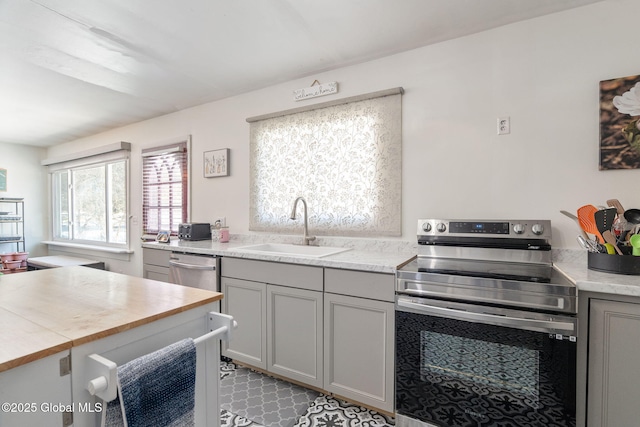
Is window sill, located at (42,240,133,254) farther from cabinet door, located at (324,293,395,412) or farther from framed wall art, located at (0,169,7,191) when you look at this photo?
cabinet door, located at (324,293,395,412)

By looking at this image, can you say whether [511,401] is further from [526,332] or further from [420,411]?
[420,411]

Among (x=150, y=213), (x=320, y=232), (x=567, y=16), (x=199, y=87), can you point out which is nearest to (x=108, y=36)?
(x=199, y=87)

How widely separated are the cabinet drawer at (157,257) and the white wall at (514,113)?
210 cm

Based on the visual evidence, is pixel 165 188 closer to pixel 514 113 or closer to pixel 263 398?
pixel 263 398

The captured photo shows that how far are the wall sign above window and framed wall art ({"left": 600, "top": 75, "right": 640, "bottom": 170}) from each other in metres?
1.70

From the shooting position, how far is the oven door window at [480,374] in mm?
1267

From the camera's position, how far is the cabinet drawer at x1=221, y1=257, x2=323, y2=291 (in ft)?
6.26

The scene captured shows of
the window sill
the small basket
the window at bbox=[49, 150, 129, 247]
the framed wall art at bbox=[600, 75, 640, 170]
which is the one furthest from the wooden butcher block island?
the window at bbox=[49, 150, 129, 247]

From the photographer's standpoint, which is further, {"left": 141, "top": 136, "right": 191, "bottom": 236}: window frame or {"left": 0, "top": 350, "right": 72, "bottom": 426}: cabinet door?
{"left": 141, "top": 136, "right": 191, "bottom": 236}: window frame

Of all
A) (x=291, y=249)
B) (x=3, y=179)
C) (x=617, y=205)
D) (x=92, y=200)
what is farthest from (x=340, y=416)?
(x=3, y=179)

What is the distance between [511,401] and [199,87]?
128 inches

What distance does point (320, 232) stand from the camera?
258cm

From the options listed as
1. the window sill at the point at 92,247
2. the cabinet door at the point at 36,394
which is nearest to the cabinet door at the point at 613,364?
the cabinet door at the point at 36,394

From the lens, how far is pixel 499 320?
1.35 meters
